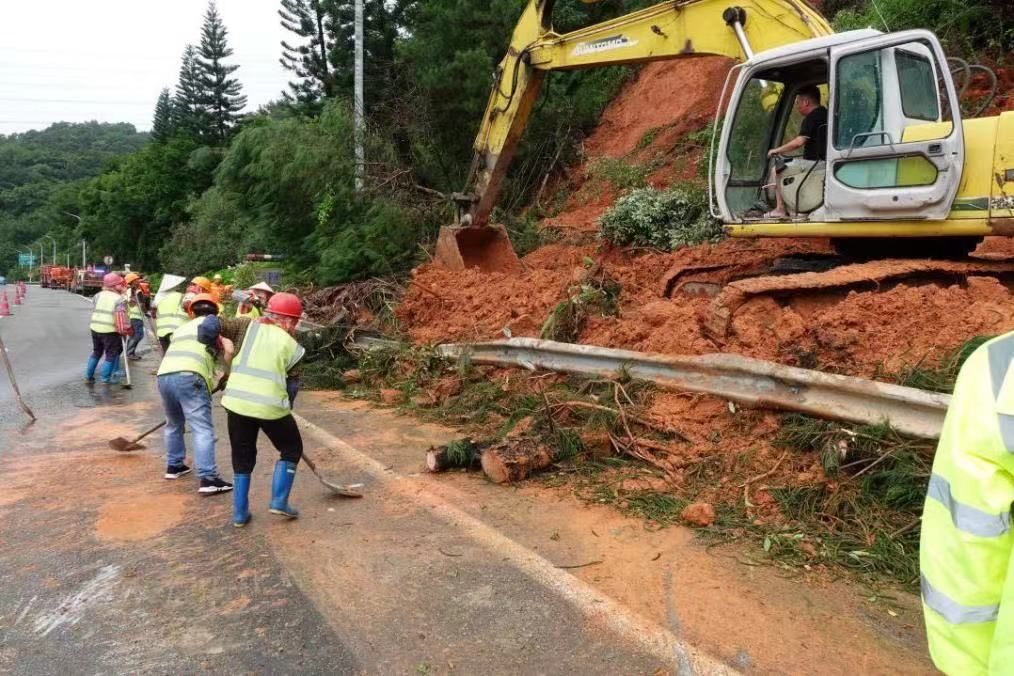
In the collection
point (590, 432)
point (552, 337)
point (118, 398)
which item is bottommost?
point (118, 398)

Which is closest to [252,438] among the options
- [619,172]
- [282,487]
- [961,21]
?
[282,487]

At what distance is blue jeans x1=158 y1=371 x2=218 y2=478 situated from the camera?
569 centimetres

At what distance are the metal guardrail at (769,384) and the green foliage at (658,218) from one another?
178 inches

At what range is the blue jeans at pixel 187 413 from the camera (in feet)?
18.7

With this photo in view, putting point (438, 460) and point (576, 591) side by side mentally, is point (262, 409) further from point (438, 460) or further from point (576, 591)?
point (576, 591)

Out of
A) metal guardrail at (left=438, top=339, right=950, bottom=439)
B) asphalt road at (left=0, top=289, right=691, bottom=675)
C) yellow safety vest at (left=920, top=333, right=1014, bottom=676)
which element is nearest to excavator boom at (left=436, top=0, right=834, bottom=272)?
metal guardrail at (left=438, top=339, right=950, bottom=439)

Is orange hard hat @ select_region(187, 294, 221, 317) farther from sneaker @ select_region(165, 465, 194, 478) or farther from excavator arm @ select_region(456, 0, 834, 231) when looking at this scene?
excavator arm @ select_region(456, 0, 834, 231)

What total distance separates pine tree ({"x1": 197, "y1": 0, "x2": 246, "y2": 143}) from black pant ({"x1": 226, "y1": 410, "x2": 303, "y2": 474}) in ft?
226

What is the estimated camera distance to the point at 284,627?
3463mm

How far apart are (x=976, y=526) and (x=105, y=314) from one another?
11215mm

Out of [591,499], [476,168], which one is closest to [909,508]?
[591,499]

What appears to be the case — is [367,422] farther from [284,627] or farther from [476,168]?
[476,168]

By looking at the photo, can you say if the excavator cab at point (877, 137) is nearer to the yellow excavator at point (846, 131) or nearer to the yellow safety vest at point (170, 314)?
the yellow excavator at point (846, 131)

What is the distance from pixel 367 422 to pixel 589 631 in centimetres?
473
